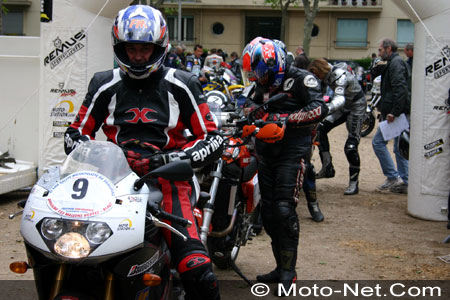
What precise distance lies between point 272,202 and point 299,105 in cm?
85

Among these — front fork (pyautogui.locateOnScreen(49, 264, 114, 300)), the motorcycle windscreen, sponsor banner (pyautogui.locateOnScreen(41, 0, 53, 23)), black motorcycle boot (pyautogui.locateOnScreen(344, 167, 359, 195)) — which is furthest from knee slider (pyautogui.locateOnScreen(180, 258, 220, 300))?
black motorcycle boot (pyautogui.locateOnScreen(344, 167, 359, 195))

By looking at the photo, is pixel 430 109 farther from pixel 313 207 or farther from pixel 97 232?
pixel 97 232

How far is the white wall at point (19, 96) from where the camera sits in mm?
9156

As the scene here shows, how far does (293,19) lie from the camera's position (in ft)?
149

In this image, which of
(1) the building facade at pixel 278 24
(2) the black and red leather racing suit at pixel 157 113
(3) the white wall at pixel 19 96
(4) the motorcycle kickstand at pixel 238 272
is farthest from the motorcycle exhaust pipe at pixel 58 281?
(1) the building facade at pixel 278 24

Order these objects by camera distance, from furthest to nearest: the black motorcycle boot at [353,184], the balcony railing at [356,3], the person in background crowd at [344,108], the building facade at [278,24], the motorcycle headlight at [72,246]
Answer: the balcony railing at [356,3] → the building facade at [278,24] → the black motorcycle boot at [353,184] → the person in background crowd at [344,108] → the motorcycle headlight at [72,246]

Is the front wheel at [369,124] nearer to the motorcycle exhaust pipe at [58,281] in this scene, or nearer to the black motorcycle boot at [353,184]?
the black motorcycle boot at [353,184]

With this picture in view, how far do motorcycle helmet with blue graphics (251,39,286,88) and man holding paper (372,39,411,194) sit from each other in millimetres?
4487

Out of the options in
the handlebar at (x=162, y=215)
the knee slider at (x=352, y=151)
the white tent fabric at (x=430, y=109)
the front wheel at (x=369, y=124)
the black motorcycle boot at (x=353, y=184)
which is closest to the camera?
the handlebar at (x=162, y=215)

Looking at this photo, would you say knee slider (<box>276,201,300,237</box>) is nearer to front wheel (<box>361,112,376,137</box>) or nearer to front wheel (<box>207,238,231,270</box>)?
front wheel (<box>207,238,231,270</box>)

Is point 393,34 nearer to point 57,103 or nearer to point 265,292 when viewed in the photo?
point 57,103

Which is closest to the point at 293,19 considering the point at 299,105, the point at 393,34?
the point at 393,34

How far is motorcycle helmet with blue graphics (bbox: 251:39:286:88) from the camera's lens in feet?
17.6

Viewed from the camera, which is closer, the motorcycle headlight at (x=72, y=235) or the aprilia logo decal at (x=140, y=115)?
the motorcycle headlight at (x=72, y=235)
